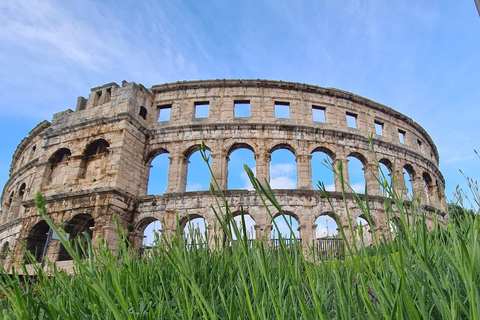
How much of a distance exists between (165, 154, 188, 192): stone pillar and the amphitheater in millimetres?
49

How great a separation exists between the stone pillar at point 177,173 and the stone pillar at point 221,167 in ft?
4.66

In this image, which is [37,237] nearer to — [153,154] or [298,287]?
[153,154]

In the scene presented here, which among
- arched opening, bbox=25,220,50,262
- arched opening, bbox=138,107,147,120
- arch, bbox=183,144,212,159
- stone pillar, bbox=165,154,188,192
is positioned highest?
arched opening, bbox=138,107,147,120

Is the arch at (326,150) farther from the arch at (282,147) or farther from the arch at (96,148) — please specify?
the arch at (96,148)

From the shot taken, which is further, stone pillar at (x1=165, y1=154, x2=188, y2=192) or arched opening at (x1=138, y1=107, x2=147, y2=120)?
arched opening at (x1=138, y1=107, x2=147, y2=120)

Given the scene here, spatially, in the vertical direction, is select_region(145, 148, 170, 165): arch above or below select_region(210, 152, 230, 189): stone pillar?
above

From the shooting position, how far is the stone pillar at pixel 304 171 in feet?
47.1

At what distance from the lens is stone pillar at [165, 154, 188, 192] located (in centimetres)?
1433

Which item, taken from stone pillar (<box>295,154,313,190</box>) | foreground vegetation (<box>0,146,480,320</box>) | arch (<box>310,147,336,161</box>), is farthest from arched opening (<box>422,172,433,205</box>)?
foreground vegetation (<box>0,146,480,320</box>)

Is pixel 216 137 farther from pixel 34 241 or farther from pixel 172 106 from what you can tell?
pixel 34 241

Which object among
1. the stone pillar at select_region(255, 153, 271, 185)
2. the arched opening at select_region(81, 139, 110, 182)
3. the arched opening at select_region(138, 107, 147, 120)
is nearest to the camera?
the arched opening at select_region(81, 139, 110, 182)

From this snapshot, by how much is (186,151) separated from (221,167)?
2007 mm

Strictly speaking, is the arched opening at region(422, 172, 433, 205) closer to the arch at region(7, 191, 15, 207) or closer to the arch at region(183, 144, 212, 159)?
the arch at region(183, 144, 212, 159)

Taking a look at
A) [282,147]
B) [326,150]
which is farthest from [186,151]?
[326,150]
